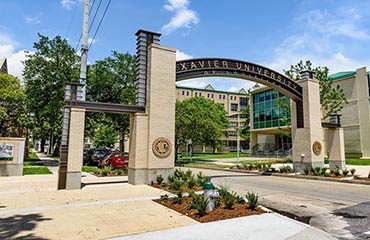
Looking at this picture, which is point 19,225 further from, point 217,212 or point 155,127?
point 155,127

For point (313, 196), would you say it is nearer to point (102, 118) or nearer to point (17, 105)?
point (102, 118)

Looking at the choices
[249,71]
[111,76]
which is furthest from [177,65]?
[111,76]

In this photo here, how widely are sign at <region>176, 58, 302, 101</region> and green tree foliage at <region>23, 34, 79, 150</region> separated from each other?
46.8 ft

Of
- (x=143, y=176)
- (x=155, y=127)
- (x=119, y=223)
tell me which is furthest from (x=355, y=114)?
(x=119, y=223)

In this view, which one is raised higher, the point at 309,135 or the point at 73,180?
the point at 309,135

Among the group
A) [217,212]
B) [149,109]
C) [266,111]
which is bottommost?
[217,212]

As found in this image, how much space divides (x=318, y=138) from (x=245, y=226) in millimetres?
13986

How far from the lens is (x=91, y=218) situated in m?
6.32

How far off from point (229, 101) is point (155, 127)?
73.4 meters

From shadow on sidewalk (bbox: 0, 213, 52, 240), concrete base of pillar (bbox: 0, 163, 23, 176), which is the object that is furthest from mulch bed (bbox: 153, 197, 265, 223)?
concrete base of pillar (bbox: 0, 163, 23, 176)

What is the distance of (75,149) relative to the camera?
36.1 feet

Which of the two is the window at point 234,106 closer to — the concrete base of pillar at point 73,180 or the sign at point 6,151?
the sign at point 6,151

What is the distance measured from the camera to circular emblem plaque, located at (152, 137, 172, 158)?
1225 centimetres

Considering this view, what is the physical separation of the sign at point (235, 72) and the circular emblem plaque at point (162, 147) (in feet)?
A: 10.6
